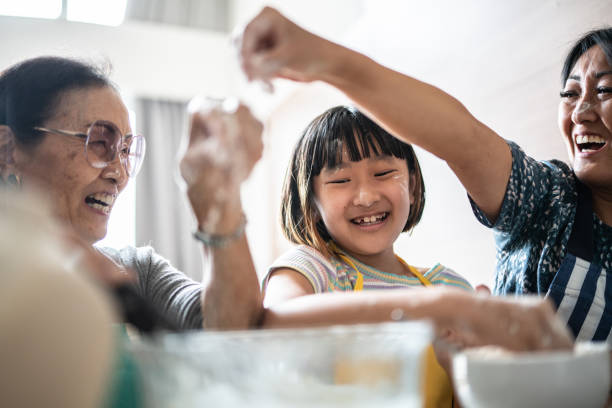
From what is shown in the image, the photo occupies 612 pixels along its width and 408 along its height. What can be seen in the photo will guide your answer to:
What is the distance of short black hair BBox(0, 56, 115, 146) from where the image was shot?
1.07m

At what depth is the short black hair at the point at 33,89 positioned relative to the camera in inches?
42.1

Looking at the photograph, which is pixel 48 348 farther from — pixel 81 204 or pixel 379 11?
pixel 379 11

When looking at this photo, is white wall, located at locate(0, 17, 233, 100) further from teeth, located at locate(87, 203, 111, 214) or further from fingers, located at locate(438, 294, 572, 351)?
fingers, located at locate(438, 294, 572, 351)

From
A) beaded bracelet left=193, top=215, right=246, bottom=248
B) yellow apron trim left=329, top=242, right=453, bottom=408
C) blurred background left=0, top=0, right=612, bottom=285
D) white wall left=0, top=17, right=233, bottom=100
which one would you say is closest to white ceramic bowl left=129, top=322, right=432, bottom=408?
beaded bracelet left=193, top=215, right=246, bottom=248

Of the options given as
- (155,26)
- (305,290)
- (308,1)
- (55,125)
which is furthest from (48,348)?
(155,26)

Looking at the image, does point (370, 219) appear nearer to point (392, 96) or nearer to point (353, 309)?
point (392, 96)

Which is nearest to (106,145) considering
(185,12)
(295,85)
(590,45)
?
(590,45)

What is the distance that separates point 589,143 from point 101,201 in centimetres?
101

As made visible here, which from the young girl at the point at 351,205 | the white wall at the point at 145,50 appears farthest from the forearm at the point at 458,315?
the white wall at the point at 145,50

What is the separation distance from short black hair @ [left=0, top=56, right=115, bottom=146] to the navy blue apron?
1033 millimetres

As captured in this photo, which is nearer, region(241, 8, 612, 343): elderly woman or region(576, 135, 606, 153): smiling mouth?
region(241, 8, 612, 343): elderly woman

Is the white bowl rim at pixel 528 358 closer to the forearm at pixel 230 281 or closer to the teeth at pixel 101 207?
the forearm at pixel 230 281

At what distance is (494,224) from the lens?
115 centimetres

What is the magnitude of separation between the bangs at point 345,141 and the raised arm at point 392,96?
28cm
